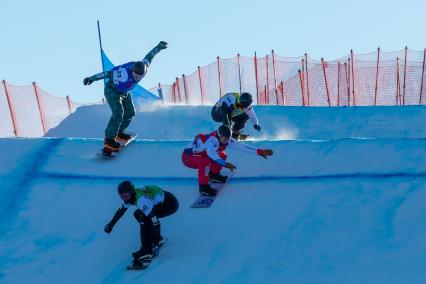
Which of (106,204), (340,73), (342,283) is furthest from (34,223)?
(340,73)

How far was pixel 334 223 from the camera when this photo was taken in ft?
28.5

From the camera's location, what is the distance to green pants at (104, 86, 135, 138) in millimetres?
11133

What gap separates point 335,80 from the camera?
18.8m

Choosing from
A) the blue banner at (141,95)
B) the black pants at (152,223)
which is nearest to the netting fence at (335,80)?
the blue banner at (141,95)

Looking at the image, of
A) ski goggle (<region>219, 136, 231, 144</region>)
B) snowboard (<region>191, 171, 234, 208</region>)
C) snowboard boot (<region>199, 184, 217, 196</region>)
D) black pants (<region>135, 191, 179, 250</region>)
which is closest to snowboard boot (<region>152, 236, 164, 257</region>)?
black pants (<region>135, 191, 179, 250</region>)

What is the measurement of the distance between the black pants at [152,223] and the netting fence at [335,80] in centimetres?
1076

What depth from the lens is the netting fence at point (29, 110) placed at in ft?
58.3

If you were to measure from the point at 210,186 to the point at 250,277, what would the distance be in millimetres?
2182

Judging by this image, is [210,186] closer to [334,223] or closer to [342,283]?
[334,223]

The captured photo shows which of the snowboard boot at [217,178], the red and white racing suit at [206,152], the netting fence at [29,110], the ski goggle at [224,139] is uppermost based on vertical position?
the ski goggle at [224,139]

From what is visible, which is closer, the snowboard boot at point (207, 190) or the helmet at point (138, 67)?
the snowboard boot at point (207, 190)

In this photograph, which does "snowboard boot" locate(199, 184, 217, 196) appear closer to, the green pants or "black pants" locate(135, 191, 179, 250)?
"black pants" locate(135, 191, 179, 250)

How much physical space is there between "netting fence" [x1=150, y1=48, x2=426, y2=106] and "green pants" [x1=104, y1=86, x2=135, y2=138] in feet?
25.6

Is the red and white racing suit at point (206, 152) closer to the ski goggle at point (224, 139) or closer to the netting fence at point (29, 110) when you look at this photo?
the ski goggle at point (224, 139)
